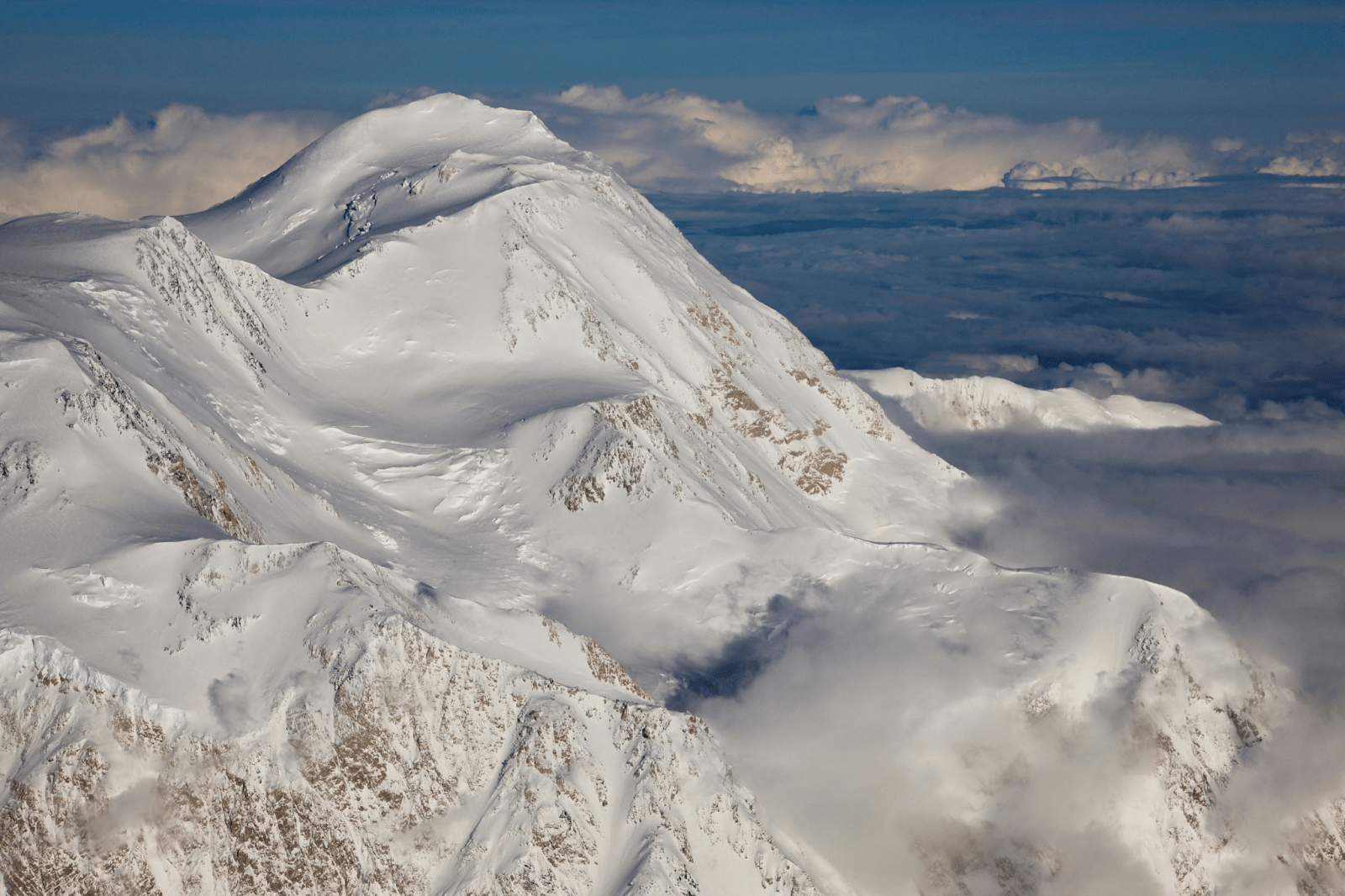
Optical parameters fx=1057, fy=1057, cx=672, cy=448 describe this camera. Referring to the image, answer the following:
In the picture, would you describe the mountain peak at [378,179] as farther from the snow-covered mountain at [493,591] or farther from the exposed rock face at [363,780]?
the exposed rock face at [363,780]

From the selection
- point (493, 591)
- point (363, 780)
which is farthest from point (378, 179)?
point (363, 780)

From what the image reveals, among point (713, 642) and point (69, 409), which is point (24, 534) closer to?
point (69, 409)

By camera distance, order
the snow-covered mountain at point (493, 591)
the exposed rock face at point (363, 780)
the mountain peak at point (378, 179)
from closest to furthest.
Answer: the exposed rock face at point (363, 780) < the snow-covered mountain at point (493, 591) < the mountain peak at point (378, 179)

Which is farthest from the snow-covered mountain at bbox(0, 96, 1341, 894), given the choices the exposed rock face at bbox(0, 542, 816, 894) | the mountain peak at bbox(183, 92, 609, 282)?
the mountain peak at bbox(183, 92, 609, 282)

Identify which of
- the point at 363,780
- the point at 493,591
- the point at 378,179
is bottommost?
the point at 493,591

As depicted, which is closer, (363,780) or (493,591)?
(363,780)

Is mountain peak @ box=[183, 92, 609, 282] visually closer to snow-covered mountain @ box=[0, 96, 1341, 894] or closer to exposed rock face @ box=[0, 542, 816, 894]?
snow-covered mountain @ box=[0, 96, 1341, 894]

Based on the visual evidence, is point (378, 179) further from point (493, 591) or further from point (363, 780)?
point (363, 780)

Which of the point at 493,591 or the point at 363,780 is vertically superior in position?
the point at 363,780

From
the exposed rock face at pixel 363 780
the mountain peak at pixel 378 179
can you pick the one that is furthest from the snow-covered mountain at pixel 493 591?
the mountain peak at pixel 378 179
